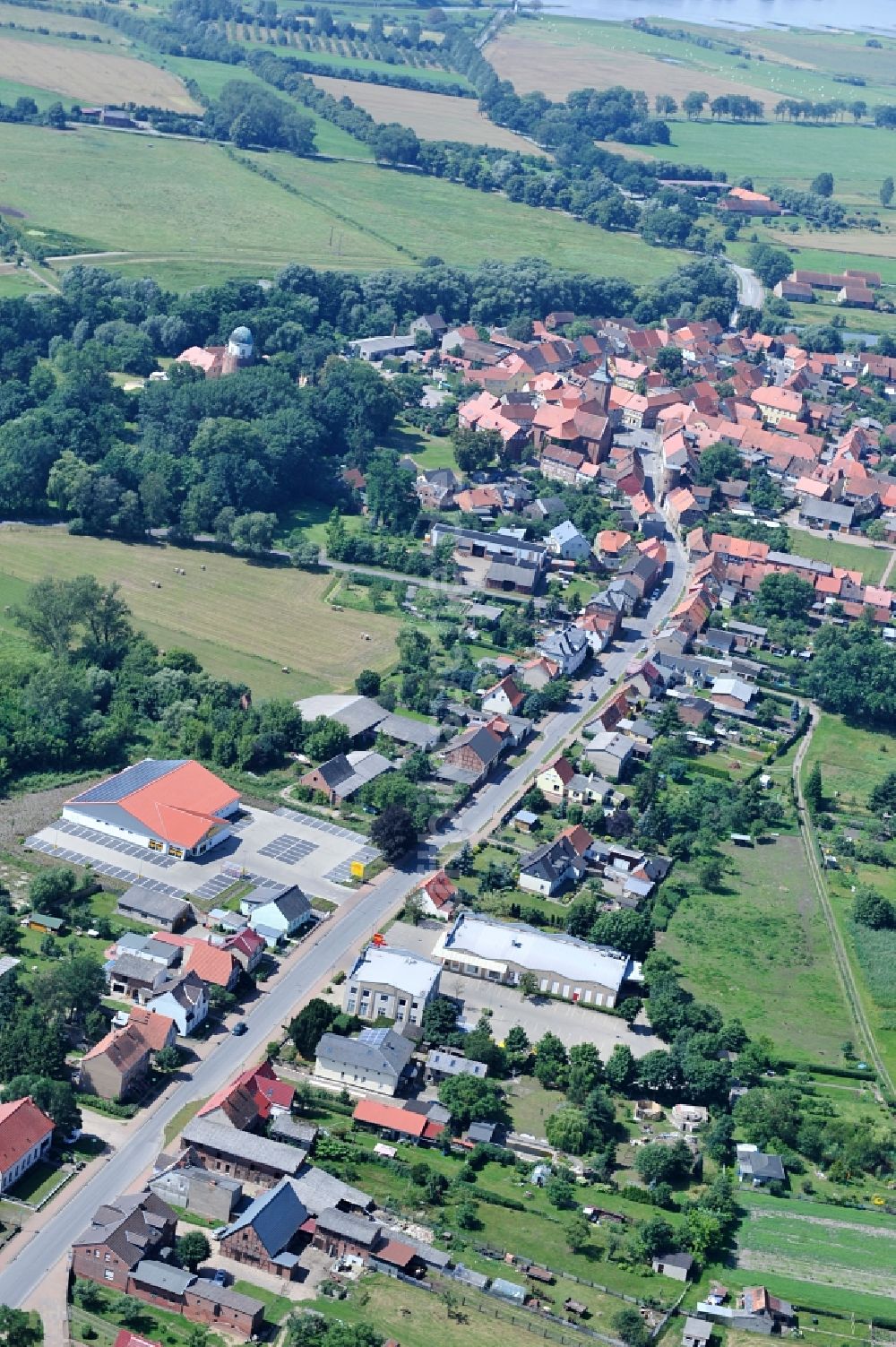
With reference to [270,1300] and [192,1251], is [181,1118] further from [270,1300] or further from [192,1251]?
[270,1300]

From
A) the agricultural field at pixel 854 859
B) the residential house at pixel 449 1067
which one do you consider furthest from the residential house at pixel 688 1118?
the agricultural field at pixel 854 859

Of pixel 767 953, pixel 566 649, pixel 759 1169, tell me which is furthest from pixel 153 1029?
pixel 566 649

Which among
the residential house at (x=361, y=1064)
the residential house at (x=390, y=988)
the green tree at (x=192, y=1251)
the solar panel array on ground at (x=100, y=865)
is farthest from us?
the solar panel array on ground at (x=100, y=865)

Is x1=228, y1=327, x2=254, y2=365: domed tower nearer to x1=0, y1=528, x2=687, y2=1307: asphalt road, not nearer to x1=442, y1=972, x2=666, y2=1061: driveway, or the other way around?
x1=0, y1=528, x2=687, y2=1307: asphalt road

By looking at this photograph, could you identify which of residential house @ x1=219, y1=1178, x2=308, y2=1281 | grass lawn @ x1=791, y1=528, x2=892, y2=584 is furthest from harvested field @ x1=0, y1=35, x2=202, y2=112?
residential house @ x1=219, y1=1178, x2=308, y2=1281

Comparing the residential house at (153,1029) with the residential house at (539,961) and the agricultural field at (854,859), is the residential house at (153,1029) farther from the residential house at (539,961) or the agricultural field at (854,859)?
the agricultural field at (854,859)

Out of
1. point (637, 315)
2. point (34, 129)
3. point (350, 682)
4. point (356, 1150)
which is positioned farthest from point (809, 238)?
point (356, 1150)
